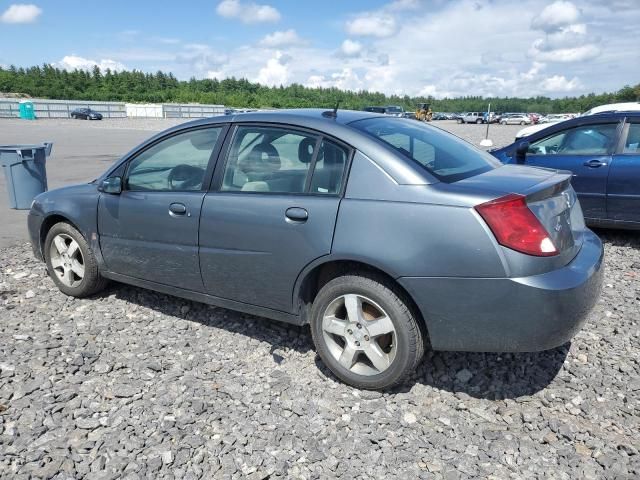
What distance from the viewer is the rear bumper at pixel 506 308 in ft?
8.75

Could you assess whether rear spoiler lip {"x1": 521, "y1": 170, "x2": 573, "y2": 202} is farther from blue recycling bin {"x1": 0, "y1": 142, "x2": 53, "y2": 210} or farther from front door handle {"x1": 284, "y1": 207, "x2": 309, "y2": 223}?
blue recycling bin {"x1": 0, "y1": 142, "x2": 53, "y2": 210}

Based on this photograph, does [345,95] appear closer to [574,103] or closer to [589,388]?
[574,103]

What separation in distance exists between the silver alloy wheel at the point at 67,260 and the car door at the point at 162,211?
0.44 metres

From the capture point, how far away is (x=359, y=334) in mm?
3139

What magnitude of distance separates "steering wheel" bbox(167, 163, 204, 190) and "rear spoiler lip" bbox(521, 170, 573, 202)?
2193 millimetres

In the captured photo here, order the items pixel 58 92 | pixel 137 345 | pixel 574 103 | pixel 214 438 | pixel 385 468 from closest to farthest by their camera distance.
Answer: pixel 385 468
pixel 214 438
pixel 137 345
pixel 58 92
pixel 574 103

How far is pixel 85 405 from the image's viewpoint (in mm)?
3072

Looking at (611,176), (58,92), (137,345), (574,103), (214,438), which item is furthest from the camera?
(574,103)

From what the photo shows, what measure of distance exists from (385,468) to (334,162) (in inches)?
68.6

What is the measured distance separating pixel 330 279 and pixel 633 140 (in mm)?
4882

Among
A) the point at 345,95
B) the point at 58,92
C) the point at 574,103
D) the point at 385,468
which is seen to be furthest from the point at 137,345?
the point at 345,95

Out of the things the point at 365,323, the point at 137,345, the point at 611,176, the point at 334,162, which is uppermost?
the point at 334,162

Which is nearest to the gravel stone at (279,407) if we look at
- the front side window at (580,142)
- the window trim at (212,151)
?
the window trim at (212,151)

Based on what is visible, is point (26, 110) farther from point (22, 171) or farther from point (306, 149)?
point (306, 149)
